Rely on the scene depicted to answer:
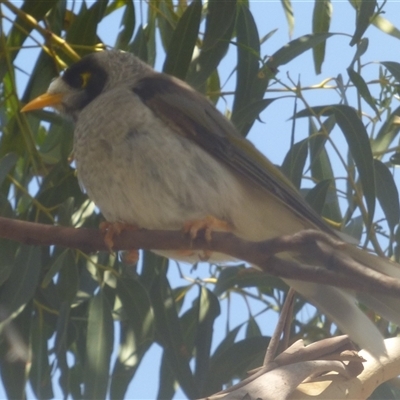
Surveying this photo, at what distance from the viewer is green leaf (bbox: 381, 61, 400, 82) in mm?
2455

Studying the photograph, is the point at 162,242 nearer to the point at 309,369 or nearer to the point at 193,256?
the point at 309,369

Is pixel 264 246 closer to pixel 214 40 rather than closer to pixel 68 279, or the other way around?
pixel 68 279

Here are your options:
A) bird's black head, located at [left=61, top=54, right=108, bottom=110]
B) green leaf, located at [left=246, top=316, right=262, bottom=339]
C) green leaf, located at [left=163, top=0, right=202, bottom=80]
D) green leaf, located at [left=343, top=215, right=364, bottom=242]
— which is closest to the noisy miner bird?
green leaf, located at [left=163, top=0, right=202, bottom=80]

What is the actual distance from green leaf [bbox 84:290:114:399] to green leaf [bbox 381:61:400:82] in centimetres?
101

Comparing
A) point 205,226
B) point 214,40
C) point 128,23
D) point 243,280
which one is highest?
point 128,23

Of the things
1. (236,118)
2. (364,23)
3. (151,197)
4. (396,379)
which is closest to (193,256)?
(151,197)

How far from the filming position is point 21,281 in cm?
235

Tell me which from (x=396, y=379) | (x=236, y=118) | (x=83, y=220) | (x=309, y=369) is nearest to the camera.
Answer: (x=309, y=369)

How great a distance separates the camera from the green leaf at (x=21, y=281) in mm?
2318

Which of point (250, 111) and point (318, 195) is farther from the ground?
point (250, 111)

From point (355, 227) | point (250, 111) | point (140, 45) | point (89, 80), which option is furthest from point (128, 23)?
point (355, 227)

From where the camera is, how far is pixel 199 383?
2365 millimetres

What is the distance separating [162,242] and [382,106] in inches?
39.2

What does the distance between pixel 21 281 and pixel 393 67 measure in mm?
1186
